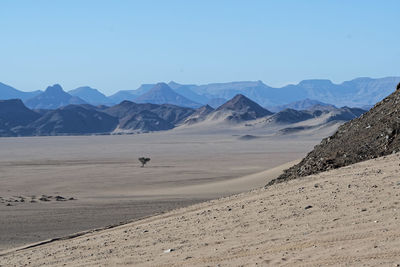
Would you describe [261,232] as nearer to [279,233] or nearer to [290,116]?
[279,233]

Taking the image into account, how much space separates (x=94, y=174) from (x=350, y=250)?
119 ft

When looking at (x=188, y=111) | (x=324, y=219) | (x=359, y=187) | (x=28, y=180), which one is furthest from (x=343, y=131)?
(x=188, y=111)

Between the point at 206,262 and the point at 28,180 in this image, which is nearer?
the point at 206,262

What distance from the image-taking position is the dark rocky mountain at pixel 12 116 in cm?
14212

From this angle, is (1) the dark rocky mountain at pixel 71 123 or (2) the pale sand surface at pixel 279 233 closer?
(2) the pale sand surface at pixel 279 233

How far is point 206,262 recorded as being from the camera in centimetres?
878

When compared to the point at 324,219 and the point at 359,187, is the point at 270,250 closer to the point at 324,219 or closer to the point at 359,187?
the point at 324,219

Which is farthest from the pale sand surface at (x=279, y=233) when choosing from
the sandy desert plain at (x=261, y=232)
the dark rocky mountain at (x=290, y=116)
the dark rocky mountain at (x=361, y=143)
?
the dark rocky mountain at (x=290, y=116)

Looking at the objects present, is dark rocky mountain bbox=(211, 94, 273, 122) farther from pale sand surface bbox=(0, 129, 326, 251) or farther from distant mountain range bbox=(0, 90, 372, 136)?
pale sand surface bbox=(0, 129, 326, 251)

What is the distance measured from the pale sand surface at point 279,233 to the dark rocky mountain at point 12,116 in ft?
419

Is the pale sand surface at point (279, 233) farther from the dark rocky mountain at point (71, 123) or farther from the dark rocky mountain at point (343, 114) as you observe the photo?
the dark rocky mountain at point (71, 123)

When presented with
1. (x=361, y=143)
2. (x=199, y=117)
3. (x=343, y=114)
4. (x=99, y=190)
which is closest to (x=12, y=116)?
(x=199, y=117)

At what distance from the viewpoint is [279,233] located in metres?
9.47

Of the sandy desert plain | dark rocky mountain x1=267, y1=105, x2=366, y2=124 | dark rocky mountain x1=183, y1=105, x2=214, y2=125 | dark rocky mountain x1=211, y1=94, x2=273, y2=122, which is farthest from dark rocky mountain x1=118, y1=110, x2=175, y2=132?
the sandy desert plain
